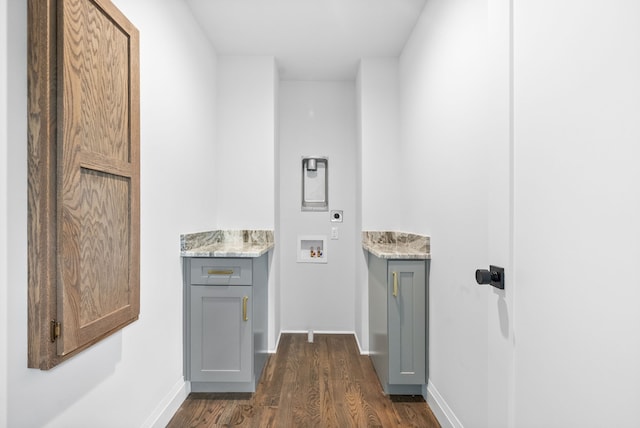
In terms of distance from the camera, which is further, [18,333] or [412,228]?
[412,228]

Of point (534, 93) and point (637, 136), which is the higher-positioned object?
point (534, 93)

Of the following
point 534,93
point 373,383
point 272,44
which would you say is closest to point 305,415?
point 373,383

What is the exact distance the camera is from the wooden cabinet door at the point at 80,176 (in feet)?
3.38

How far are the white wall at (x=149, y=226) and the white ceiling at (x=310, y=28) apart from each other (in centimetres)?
20

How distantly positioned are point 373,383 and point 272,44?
109 inches

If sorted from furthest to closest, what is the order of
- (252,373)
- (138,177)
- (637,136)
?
(252,373) → (138,177) → (637,136)

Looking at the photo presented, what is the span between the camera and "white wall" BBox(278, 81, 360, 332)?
11.9 ft

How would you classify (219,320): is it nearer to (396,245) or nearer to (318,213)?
(396,245)

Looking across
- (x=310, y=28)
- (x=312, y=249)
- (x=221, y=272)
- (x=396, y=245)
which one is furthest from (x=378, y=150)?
(x=221, y=272)

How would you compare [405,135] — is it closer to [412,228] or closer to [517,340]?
[412,228]

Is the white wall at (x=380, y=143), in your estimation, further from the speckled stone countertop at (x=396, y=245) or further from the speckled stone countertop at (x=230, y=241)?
the speckled stone countertop at (x=230, y=241)

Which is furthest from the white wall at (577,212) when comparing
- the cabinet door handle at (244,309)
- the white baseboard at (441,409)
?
the cabinet door handle at (244,309)

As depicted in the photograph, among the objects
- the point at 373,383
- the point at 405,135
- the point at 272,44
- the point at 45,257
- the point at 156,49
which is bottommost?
the point at 373,383

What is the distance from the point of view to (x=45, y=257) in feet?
3.38
